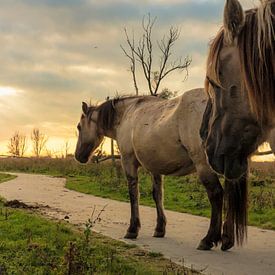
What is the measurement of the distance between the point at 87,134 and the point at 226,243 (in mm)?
4238

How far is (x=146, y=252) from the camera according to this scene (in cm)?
621

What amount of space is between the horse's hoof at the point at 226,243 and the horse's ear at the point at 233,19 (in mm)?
3760

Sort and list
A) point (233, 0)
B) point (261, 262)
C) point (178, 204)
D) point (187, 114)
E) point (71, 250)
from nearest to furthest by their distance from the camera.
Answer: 1. point (233, 0)
2. point (71, 250)
3. point (261, 262)
4. point (187, 114)
5. point (178, 204)

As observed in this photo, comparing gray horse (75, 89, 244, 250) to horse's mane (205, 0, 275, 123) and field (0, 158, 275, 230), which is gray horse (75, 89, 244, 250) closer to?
field (0, 158, 275, 230)

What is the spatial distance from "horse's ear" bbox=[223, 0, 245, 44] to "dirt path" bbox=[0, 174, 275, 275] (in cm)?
295

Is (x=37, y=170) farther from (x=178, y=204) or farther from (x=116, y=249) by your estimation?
(x=116, y=249)

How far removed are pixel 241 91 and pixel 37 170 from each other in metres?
33.4

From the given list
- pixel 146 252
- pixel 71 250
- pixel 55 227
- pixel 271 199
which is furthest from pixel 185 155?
pixel 271 199

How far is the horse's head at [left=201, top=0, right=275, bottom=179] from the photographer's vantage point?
9.30 feet

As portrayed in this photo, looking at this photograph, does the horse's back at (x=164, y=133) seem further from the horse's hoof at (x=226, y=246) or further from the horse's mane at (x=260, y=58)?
the horse's mane at (x=260, y=58)

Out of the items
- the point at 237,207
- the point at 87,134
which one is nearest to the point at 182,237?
the point at 237,207

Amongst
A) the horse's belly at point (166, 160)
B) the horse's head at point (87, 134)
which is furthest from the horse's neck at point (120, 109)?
the horse's belly at point (166, 160)

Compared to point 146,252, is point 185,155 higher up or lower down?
higher up

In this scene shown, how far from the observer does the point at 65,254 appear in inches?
172
